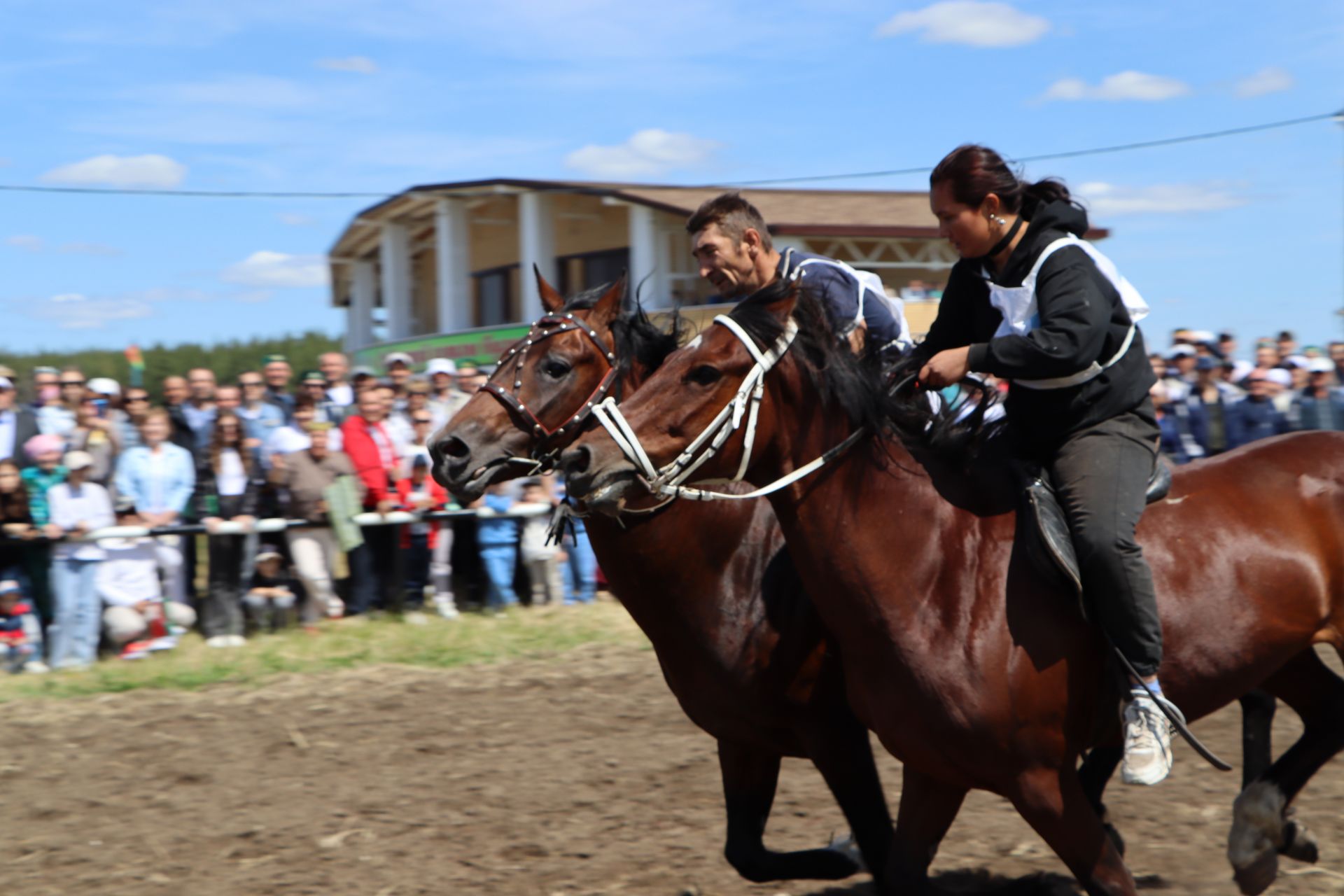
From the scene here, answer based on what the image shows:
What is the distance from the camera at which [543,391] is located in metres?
4.47

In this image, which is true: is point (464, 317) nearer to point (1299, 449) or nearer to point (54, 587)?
point (54, 587)

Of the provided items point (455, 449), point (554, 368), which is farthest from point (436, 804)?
point (554, 368)

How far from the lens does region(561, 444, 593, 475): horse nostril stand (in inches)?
122

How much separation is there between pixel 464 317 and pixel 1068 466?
2160cm

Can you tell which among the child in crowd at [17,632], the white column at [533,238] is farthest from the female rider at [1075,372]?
the white column at [533,238]

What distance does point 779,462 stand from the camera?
11.0 feet

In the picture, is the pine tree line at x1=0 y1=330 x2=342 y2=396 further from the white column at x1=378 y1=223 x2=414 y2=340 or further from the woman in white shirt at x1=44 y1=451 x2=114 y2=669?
the woman in white shirt at x1=44 y1=451 x2=114 y2=669

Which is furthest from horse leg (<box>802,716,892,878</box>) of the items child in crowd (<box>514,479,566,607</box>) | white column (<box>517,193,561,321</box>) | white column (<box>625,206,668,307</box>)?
white column (<box>517,193,561,321</box>)

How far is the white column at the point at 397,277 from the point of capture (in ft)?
87.1

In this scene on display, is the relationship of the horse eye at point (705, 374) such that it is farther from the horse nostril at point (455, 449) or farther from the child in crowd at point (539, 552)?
the child in crowd at point (539, 552)

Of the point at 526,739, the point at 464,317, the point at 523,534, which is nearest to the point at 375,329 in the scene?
the point at 464,317

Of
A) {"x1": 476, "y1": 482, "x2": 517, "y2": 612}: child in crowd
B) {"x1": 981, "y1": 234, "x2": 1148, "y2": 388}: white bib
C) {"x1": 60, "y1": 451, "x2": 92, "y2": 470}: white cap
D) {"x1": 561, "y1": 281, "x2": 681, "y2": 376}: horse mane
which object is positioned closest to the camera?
{"x1": 981, "y1": 234, "x2": 1148, "y2": 388}: white bib

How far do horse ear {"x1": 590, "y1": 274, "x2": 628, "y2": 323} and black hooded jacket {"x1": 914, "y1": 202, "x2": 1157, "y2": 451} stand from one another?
118cm

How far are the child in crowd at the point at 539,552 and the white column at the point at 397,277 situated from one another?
18.1 metres
